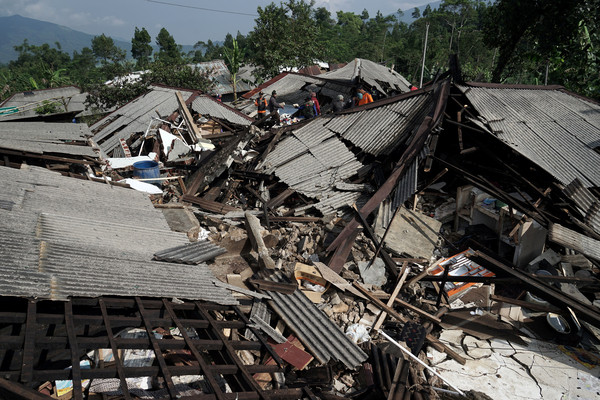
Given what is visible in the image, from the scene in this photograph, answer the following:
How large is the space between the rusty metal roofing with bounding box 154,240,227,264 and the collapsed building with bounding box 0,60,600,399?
0.11 feet

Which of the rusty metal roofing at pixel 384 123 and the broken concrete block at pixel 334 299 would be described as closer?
the broken concrete block at pixel 334 299

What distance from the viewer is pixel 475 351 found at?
530 cm

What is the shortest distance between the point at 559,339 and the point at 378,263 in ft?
9.13

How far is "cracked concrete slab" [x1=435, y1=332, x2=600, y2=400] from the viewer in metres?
4.72

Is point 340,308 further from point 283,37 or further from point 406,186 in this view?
point 283,37

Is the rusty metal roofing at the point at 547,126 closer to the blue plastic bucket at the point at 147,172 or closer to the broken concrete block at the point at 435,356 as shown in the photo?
the broken concrete block at the point at 435,356

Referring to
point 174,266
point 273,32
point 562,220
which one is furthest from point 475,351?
point 273,32

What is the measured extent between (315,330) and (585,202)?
5825mm

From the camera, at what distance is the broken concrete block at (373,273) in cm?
624

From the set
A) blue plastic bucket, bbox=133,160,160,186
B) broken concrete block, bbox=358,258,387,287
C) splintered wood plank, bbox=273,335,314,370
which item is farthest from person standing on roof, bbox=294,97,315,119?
splintered wood plank, bbox=273,335,314,370

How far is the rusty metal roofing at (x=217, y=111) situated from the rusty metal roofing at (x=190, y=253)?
32.6 feet

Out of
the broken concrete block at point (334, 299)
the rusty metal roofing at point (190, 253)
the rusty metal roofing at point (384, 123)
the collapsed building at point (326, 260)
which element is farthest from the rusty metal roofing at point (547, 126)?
the rusty metal roofing at point (190, 253)

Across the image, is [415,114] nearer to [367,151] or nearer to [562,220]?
[367,151]

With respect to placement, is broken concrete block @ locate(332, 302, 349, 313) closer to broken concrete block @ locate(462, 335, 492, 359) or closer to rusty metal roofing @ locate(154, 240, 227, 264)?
broken concrete block @ locate(462, 335, 492, 359)
